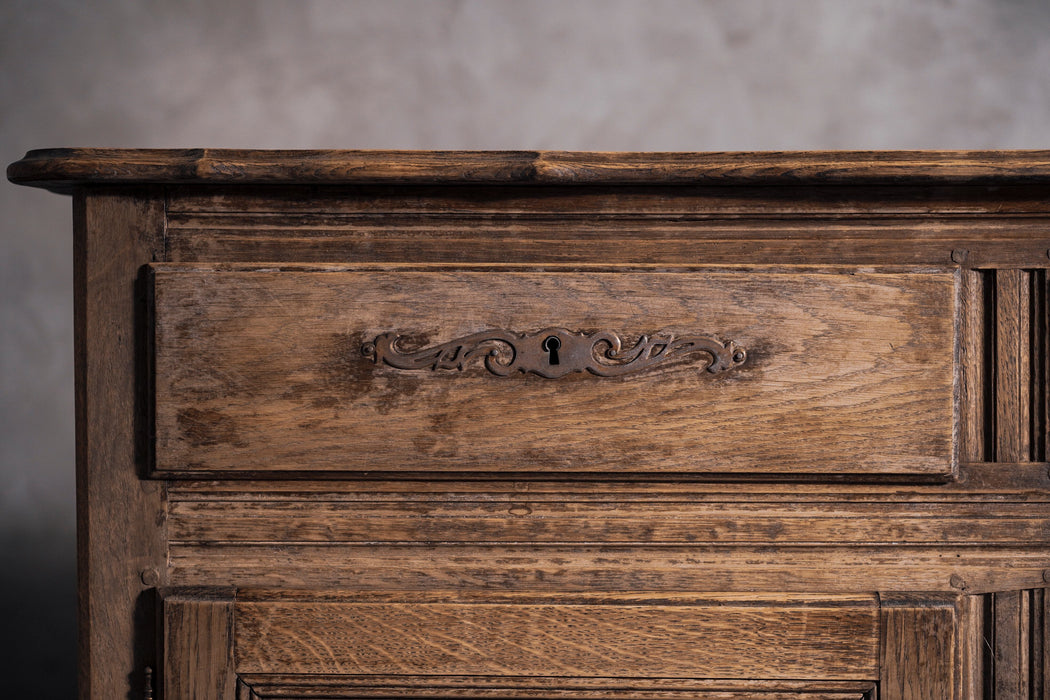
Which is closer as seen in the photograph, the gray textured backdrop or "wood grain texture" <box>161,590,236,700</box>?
"wood grain texture" <box>161,590,236,700</box>

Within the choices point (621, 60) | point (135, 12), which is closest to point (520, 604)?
point (621, 60)

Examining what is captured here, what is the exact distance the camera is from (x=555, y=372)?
66cm

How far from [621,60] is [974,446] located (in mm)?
941

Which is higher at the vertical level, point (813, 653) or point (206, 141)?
point (206, 141)

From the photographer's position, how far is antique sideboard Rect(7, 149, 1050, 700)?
657mm

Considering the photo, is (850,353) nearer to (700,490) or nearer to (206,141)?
(700,490)

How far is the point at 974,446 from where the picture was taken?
676 mm

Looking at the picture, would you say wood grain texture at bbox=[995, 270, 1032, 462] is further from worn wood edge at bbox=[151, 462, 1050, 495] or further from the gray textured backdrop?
the gray textured backdrop

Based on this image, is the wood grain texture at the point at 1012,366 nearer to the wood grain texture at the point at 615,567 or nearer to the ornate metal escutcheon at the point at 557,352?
the wood grain texture at the point at 615,567

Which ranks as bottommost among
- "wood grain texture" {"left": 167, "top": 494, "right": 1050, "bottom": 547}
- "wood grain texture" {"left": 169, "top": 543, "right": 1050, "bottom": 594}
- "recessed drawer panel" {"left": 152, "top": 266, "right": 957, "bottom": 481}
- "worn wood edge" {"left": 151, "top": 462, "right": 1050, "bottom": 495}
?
"wood grain texture" {"left": 169, "top": 543, "right": 1050, "bottom": 594}

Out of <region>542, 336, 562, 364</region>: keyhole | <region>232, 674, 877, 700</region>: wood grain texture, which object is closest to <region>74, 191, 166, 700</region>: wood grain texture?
<region>232, 674, 877, 700</region>: wood grain texture

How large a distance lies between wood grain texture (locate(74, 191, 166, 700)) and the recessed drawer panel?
0.03 m

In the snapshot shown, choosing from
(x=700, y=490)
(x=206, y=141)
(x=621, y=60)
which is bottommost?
(x=700, y=490)

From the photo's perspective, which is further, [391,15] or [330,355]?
[391,15]
